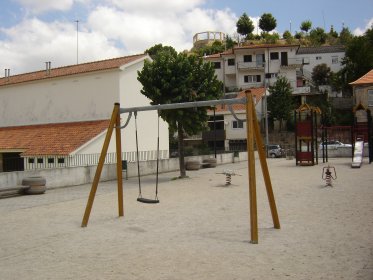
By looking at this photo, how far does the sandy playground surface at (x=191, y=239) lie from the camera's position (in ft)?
20.1

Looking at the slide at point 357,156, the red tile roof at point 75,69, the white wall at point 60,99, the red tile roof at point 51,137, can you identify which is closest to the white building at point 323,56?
the slide at point 357,156

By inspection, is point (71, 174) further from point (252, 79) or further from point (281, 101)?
point (252, 79)

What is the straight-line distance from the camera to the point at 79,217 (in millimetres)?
11258

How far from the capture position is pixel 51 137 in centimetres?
2922

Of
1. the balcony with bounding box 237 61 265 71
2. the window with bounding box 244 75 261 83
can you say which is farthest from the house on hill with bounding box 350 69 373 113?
the window with bounding box 244 75 261 83

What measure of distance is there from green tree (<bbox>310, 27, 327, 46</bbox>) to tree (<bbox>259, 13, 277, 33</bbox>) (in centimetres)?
912

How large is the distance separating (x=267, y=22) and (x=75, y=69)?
239 ft

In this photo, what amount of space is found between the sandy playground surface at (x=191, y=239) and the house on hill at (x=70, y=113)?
12827 millimetres

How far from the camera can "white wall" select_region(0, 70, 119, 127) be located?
101ft

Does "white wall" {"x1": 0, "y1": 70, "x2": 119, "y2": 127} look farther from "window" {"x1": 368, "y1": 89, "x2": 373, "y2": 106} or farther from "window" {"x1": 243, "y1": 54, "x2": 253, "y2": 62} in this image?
"window" {"x1": 243, "y1": 54, "x2": 253, "y2": 62}

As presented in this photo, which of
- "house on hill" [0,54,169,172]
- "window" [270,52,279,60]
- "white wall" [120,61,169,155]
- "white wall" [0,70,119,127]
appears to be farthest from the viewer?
"window" [270,52,279,60]

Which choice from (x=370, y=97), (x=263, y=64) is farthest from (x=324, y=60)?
(x=370, y=97)

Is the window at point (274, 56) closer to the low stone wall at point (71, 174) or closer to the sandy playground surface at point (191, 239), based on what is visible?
the low stone wall at point (71, 174)

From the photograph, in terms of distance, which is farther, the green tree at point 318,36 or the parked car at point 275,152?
the green tree at point 318,36
